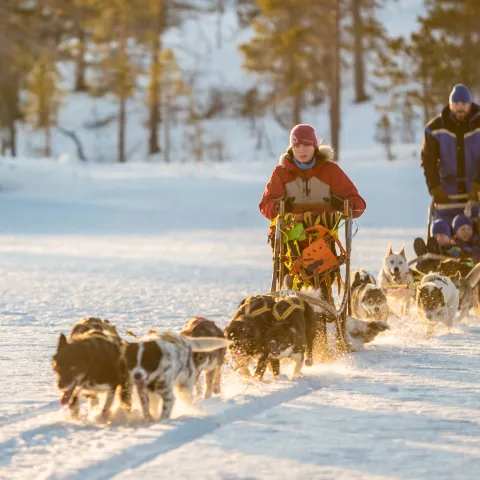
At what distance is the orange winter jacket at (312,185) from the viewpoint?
7.48m

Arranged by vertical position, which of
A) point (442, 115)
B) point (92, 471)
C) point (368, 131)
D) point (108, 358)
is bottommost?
point (92, 471)

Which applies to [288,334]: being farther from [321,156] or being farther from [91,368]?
[321,156]

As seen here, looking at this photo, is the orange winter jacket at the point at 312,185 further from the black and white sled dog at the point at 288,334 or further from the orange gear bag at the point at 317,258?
the black and white sled dog at the point at 288,334

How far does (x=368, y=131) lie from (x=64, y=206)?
862 inches

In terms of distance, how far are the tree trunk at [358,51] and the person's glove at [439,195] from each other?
28438mm

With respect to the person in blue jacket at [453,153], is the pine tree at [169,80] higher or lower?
higher

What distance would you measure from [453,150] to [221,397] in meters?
4.95

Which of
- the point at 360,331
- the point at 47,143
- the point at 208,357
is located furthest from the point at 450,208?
the point at 47,143

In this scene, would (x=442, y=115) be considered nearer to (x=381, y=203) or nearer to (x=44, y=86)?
(x=381, y=203)

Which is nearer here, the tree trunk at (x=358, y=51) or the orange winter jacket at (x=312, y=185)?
the orange winter jacket at (x=312, y=185)

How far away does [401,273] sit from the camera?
9945 mm

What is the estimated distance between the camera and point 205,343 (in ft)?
17.6

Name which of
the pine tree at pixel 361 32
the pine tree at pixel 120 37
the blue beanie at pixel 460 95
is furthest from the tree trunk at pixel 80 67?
the blue beanie at pixel 460 95

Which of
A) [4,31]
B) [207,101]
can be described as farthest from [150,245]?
[207,101]
